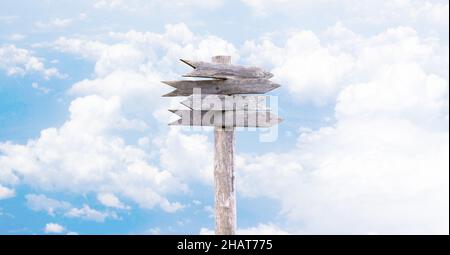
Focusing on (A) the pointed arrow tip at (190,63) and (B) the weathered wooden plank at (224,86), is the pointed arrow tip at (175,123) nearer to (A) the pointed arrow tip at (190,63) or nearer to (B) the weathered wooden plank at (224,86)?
(B) the weathered wooden plank at (224,86)

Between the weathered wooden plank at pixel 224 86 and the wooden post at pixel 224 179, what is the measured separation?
1.01ft

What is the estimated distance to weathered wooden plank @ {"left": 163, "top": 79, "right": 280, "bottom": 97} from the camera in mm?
7785

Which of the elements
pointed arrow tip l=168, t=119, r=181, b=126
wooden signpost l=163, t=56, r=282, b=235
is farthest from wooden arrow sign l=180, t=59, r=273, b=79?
pointed arrow tip l=168, t=119, r=181, b=126

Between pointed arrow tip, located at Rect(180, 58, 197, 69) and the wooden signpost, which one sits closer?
pointed arrow tip, located at Rect(180, 58, 197, 69)

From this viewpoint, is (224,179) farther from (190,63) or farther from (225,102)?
(190,63)

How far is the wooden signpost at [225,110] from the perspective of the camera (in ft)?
25.5

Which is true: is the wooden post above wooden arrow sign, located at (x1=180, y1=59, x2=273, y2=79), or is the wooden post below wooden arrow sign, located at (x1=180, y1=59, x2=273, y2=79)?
below

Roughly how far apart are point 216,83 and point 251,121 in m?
0.69

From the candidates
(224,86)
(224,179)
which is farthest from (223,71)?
(224,179)

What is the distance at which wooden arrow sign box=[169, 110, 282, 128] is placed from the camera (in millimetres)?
7773

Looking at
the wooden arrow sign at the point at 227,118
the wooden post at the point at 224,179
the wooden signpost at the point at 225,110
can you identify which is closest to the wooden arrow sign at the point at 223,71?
the wooden signpost at the point at 225,110

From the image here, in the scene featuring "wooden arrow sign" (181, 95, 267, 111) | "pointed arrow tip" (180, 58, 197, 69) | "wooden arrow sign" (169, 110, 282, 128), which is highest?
"pointed arrow tip" (180, 58, 197, 69)

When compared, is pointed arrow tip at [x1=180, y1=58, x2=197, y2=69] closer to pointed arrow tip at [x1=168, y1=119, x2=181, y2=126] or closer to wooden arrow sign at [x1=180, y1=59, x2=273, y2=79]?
wooden arrow sign at [x1=180, y1=59, x2=273, y2=79]
